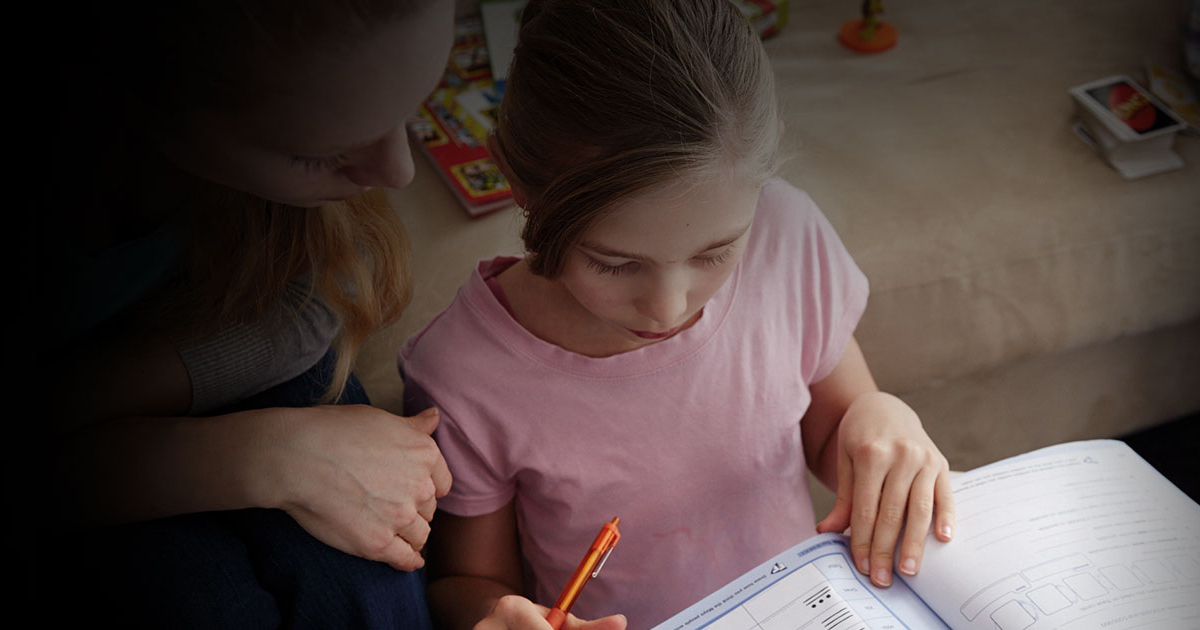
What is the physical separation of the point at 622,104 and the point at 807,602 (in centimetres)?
37

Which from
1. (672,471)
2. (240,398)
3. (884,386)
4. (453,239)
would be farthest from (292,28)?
(884,386)

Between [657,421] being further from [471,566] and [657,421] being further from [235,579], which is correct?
[235,579]

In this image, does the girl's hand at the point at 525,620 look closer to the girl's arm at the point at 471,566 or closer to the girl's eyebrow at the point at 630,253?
the girl's arm at the point at 471,566

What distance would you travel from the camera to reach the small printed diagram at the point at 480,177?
125cm

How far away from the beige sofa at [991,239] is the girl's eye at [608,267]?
1.39 ft

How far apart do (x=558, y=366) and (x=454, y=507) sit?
15 cm

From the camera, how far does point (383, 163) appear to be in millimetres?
593

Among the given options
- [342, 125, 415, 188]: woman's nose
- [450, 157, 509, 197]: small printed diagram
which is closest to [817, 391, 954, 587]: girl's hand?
[342, 125, 415, 188]: woman's nose

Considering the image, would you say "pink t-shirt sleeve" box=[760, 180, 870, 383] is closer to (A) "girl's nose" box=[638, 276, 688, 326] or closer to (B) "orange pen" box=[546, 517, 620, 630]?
(A) "girl's nose" box=[638, 276, 688, 326]

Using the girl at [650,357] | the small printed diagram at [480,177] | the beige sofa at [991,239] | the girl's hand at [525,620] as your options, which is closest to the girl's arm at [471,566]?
the girl at [650,357]

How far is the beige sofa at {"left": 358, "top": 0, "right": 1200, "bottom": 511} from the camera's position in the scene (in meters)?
1.20

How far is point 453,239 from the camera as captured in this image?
1.21 metres

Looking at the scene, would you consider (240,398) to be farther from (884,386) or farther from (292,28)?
(884,386)

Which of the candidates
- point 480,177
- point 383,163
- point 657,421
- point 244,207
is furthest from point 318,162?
point 480,177
